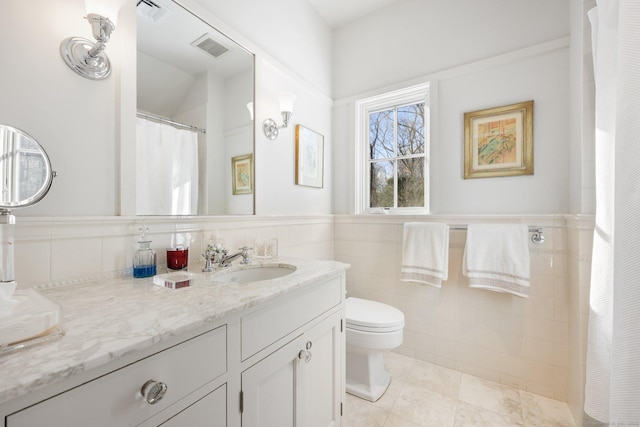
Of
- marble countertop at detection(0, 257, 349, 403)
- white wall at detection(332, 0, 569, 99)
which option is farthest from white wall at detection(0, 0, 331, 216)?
white wall at detection(332, 0, 569, 99)

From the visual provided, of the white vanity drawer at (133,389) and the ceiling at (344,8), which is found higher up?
the ceiling at (344,8)

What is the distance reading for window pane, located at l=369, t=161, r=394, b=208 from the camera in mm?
2334

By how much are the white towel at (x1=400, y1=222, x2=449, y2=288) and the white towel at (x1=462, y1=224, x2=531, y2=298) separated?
0.44 ft

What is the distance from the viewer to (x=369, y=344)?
163 cm

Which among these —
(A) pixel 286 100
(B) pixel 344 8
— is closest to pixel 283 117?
(A) pixel 286 100

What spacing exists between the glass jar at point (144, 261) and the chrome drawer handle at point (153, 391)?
574mm

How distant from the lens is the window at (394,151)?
219cm

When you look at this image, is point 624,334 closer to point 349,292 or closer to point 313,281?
point 313,281

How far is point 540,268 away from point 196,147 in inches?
81.7

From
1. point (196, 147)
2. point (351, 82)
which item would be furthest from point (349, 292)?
point (351, 82)

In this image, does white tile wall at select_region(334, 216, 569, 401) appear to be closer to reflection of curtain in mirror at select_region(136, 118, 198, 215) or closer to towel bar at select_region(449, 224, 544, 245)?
towel bar at select_region(449, 224, 544, 245)

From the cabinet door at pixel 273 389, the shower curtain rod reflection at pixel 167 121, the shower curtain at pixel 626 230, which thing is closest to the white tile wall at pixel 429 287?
the shower curtain rod reflection at pixel 167 121

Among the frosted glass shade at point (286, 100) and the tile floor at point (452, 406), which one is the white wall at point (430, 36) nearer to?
the frosted glass shade at point (286, 100)

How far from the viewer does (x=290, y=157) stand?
78.8 inches
